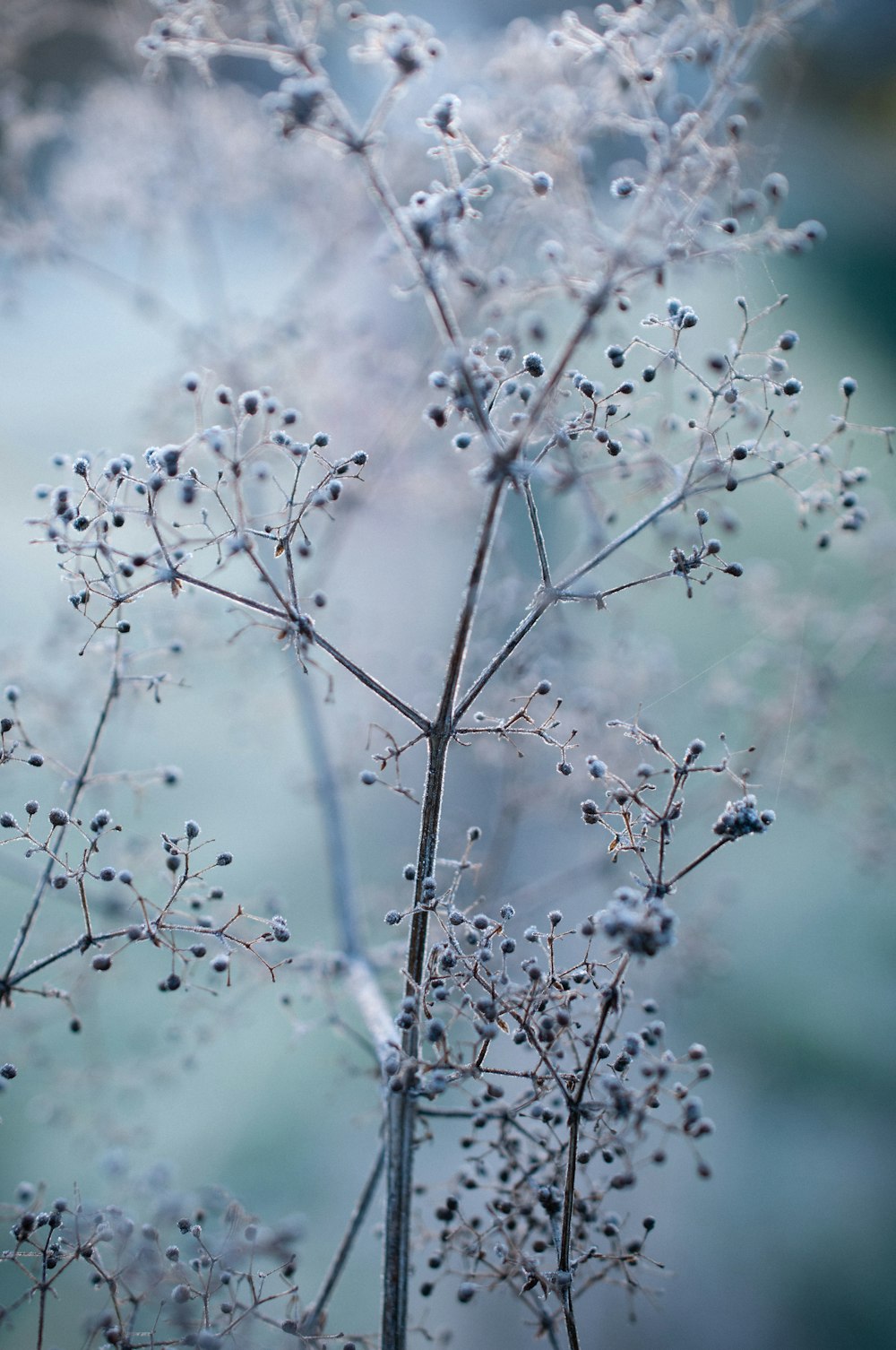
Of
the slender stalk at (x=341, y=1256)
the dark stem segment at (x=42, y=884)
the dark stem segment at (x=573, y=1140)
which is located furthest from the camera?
the slender stalk at (x=341, y=1256)

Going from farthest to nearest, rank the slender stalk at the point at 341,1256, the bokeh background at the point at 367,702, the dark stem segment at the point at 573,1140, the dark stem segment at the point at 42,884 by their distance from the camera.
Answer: the bokeh background at the point at 367,702
the slender stalk at the point at 341,1256
the dark stem segment at the point at 42,884
the dark stem segment at the point at 573,1140

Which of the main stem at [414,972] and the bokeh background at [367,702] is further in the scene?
the bokeh background at [367,702]

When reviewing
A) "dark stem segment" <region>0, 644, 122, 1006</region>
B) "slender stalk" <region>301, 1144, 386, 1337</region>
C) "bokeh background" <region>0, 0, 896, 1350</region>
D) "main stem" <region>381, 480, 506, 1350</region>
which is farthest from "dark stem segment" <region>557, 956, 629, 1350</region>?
"dark stem segment" <region>0, 644, 122, 1006</region>

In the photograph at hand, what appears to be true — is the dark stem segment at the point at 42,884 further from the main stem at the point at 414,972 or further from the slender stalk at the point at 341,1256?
the slender stalk at the point at 341,1256

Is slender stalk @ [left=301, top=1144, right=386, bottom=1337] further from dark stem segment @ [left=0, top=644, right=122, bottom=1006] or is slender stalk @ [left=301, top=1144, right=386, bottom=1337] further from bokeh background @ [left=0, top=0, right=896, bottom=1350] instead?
dark stem segment @ [left=0, top=644, right=122, bottom=1006]

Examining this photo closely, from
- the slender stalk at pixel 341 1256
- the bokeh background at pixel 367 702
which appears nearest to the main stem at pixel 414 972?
the slender stalk at pixel 341 1256

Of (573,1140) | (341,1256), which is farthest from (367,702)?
(573,1140)
